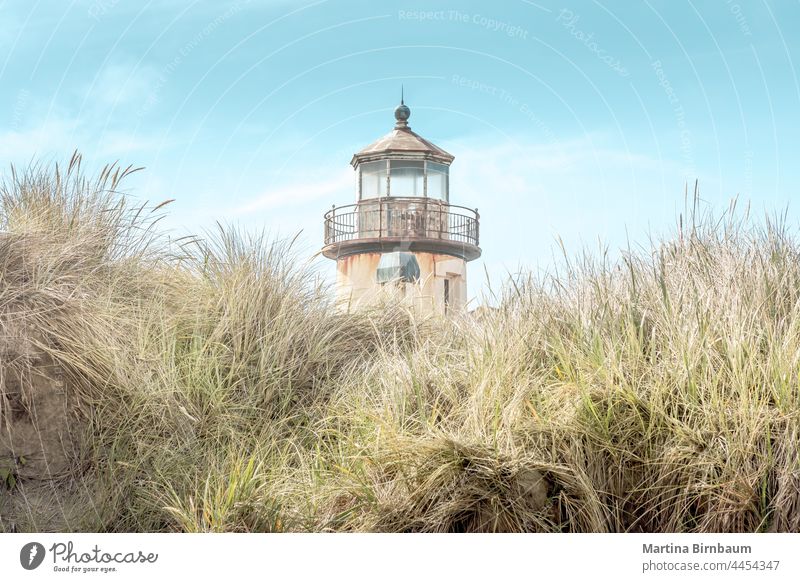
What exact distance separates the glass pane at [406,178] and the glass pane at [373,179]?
0.16 meters

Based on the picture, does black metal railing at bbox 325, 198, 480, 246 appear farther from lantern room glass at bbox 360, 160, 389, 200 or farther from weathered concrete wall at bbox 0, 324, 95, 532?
weathered concrete wall at bbox 0, 324, 95, 532

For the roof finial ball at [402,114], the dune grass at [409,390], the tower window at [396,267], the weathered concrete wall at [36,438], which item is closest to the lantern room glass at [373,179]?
the roof finial ball at [402,114]

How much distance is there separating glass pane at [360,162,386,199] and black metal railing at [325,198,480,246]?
190 millimetres

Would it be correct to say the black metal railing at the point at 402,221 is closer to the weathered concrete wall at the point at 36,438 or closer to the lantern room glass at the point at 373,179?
the lantern room glass at the point at 373,179

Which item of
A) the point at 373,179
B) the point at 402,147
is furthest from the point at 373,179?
the point at 402,147

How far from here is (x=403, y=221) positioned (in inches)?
554

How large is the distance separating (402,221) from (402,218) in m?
0.06

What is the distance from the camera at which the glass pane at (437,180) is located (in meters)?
14.4

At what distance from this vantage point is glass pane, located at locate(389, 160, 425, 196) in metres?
14.2

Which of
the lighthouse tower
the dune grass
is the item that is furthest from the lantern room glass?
the dune grass

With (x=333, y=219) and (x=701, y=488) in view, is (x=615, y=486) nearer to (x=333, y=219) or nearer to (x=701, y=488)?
(x=701, y=488)

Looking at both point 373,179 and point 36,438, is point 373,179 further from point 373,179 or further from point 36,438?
point 36,438
